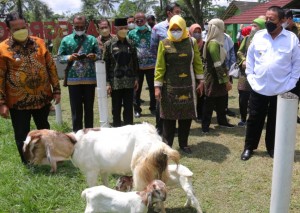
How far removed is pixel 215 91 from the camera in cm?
575

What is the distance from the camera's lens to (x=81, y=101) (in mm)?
5047

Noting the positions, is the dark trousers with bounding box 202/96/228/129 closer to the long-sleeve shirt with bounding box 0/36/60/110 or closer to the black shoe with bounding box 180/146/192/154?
the black shoe with bounding box 180/146/192/154

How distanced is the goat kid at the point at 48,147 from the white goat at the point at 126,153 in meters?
0.11

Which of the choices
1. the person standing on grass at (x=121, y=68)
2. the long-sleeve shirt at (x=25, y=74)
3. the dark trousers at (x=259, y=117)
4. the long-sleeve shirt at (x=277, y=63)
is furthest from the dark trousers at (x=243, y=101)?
the long-sleeve shirt at (x=25, y=74)

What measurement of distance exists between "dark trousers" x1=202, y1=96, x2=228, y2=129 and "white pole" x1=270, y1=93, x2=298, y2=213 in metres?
3.46

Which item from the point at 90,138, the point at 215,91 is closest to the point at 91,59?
the point at 90,138

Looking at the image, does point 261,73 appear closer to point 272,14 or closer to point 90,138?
point 272,14

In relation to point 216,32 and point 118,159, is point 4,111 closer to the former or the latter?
point 118,159

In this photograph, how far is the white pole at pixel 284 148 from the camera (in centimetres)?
226

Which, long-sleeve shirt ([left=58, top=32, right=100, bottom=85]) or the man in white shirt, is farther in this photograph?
long-sleeve shirt ([left=58, top=32, right=100, bottom=85])

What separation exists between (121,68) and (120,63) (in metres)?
0.08

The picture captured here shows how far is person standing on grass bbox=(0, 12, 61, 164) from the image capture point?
12.5ft

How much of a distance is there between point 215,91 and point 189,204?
8.98 ft

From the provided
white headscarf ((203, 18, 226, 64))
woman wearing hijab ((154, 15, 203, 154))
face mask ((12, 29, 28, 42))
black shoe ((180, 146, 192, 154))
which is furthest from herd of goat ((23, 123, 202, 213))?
white headscarf ((203, 18, 226, 64))
